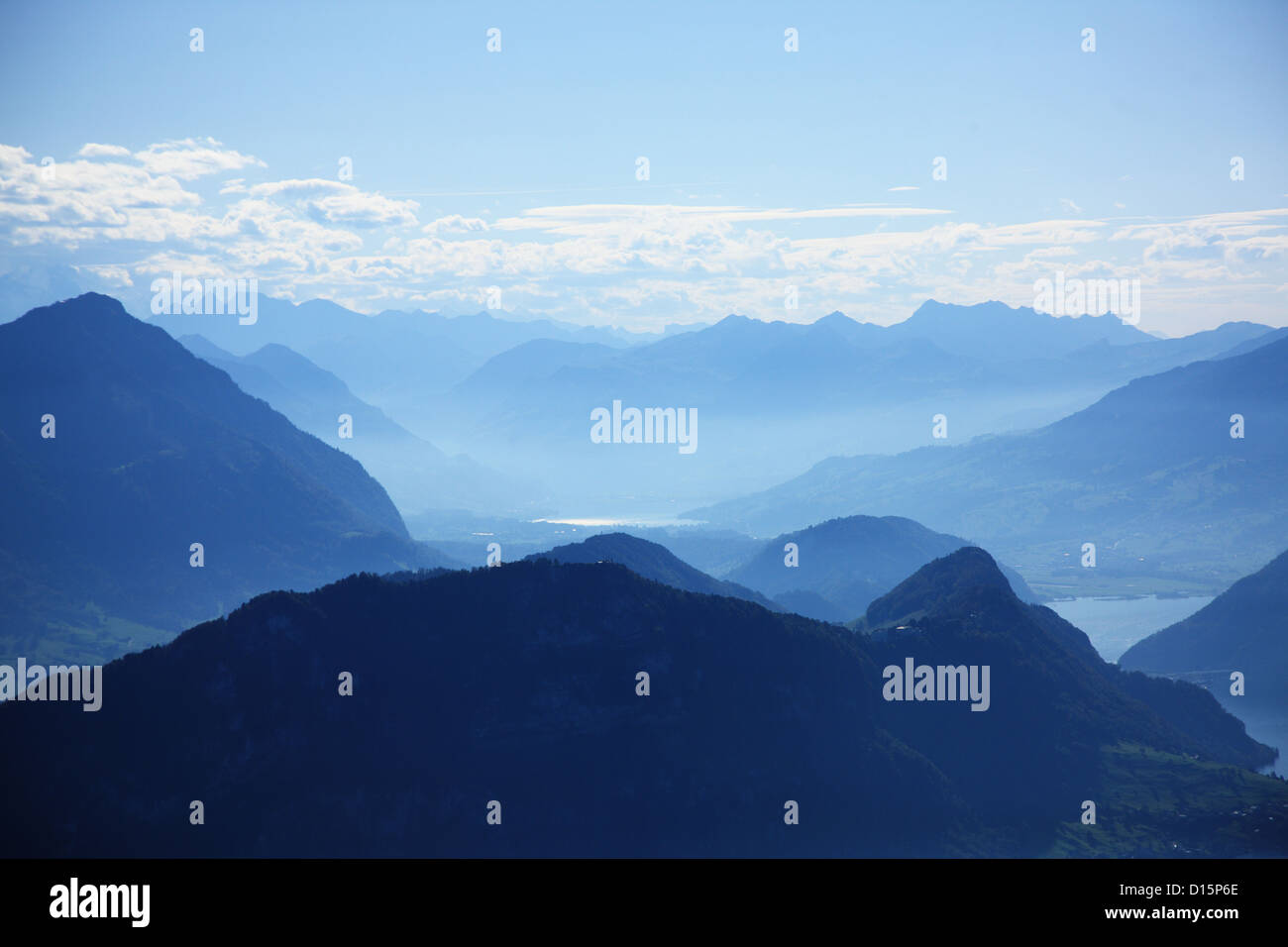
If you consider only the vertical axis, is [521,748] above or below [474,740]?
below

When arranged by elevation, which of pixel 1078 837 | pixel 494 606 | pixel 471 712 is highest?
pixel 494 606

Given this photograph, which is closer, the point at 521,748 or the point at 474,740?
the point at 474,740

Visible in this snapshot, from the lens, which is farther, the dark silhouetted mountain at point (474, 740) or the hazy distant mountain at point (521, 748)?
the hazy distant mountain at point (521, 748)

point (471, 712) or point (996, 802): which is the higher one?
point (471, 712)

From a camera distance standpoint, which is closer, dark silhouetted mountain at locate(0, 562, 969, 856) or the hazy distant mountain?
dark silhouetted mountain at locate(0, 562, 969, 856)
